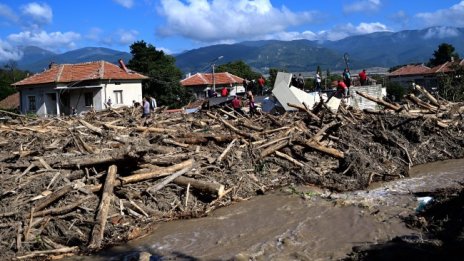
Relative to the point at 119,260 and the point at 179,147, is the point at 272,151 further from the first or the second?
the point at 119,260

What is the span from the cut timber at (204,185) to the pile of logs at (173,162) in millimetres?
22

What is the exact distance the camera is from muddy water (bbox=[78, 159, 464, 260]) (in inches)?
283

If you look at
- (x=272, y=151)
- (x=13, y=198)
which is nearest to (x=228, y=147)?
(x=272, y=151)

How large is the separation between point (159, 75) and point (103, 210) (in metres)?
41.9

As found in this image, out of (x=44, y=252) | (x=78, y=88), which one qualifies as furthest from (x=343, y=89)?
(x=78, y=88)

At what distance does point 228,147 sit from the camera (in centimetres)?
1171

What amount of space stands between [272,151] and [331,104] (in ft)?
22.0

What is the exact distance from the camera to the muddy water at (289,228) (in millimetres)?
7184

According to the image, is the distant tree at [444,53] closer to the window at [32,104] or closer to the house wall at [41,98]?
the house wall at [41,98]

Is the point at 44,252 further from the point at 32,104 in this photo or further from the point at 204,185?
the point at 32,104

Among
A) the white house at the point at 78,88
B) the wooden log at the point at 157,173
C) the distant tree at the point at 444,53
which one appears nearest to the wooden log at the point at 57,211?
the wooden log at the point at 157,173

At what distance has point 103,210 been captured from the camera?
8.20 meters

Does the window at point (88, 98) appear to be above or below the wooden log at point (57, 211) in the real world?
above

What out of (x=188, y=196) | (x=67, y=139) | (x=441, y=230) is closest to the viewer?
(x=441, y=230)
